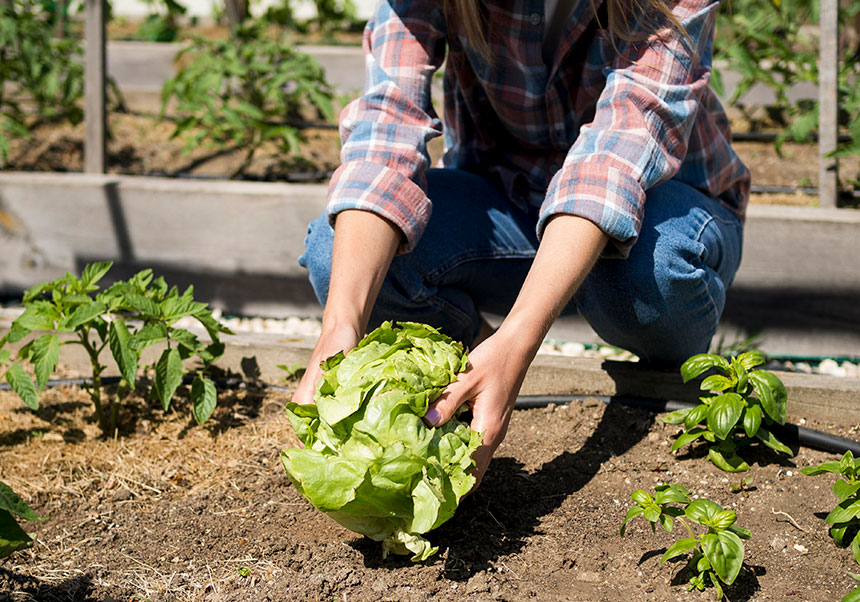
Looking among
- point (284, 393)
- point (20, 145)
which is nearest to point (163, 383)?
point (284, 393)

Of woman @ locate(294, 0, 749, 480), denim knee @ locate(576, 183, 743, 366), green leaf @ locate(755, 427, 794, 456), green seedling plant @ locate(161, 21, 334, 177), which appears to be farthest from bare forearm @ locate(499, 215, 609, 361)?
green seedling plant @ locate(161, 21, 334, 177)

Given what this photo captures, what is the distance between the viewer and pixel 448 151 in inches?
100

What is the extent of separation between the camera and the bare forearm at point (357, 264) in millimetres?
1763

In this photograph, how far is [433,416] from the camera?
4.80 feet

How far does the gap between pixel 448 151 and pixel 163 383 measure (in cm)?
111

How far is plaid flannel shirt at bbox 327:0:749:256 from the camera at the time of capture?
→ 1.76 metres

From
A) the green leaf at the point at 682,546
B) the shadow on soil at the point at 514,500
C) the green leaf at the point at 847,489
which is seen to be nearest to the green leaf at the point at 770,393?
the green leaf at the point at 847,489

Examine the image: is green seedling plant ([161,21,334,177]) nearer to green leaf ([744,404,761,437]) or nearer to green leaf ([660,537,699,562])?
green leaf ([744,404,761,437])

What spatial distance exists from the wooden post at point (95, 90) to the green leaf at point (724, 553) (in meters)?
3.23

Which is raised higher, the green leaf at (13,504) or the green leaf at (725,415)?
the green leaf at (725,415)

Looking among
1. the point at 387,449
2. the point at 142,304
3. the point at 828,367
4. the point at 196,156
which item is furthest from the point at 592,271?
the point at 196,156

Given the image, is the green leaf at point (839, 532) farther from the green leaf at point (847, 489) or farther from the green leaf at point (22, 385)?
the green leaf at point (22, 385)

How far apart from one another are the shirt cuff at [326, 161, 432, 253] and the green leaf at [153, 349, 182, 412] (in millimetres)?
596

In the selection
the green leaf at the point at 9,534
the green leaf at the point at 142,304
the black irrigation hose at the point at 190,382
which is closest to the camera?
the green leaf at the point at 9,534
